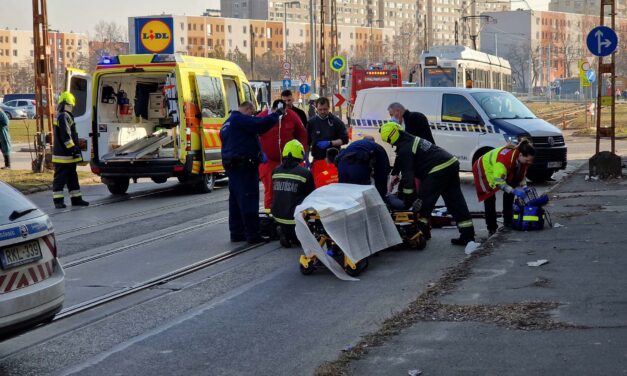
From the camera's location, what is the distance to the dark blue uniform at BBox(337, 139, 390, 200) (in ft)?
38.2

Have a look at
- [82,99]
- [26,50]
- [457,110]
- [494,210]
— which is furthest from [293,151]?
[26,50]

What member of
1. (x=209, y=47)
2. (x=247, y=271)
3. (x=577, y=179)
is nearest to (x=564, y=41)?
(x=209, y=47)

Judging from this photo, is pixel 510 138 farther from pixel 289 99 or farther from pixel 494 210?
pixel 494 210

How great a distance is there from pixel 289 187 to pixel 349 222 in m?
1.69

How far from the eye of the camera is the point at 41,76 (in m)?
25.1

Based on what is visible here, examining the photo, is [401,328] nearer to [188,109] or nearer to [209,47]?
[188,109]

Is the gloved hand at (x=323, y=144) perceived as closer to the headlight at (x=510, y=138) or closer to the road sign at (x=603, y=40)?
the headlight at (x=510, y=138)

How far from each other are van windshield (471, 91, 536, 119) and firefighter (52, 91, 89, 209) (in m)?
8.10

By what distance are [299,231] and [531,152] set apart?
361 centimetres

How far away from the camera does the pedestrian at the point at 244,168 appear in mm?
12938

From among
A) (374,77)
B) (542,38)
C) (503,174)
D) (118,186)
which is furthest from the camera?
(542,38)

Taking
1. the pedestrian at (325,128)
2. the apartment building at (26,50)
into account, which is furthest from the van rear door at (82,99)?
the apartment building at (26,50)

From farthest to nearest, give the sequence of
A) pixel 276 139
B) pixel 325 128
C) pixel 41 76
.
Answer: pixel 41 76
pixel 325 128
pixel 276 139

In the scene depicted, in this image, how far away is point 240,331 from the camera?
7949 millimetres
